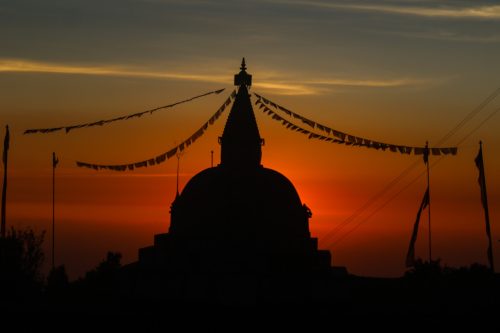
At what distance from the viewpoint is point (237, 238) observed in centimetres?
7669

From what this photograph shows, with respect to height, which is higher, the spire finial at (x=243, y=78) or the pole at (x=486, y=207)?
the spire finial at (x=243, y=78)

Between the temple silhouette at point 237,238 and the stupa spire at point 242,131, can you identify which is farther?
the stupa spire at point 242,131

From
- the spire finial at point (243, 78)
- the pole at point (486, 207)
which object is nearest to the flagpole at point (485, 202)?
the pole at point (486, 207)

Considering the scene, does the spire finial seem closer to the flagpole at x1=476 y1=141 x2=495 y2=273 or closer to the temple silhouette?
the temple silhouette

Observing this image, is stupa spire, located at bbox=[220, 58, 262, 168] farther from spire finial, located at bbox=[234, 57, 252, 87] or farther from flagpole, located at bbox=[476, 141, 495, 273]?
flagpole, located at bbox=[476, 141, 495, 273]

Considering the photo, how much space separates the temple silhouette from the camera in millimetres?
75500

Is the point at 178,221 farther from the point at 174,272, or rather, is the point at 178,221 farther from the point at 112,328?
the point at 112,328

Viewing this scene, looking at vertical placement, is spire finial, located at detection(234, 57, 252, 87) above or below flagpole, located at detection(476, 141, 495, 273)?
above

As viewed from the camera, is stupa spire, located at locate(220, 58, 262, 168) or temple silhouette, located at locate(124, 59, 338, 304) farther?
stupa spire, located at locate(220, 58, 262, 168)

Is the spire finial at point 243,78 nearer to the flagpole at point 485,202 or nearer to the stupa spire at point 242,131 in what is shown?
the stupa spire at point 242,131

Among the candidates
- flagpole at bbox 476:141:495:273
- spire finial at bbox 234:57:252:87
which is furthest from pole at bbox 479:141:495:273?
spire finial at bbox 234:57:252:87

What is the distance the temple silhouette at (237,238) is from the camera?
75500 mm

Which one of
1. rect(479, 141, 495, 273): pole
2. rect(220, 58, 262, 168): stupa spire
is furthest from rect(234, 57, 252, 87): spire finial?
rect(479, 141, 495, 273): pole

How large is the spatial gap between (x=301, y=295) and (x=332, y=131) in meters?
9.83
